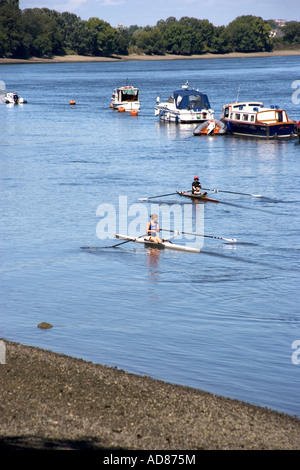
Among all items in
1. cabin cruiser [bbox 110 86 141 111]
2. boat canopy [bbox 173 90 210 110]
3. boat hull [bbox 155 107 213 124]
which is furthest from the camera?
cabin cruiser [bbox 110 86 141 111]

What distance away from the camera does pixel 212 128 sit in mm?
69688

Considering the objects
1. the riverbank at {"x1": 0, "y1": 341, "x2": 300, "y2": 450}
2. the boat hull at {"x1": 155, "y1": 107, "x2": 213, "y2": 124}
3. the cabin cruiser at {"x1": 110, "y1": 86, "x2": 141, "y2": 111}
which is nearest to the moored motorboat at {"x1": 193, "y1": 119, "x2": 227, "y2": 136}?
the boat hull at {"x1": 155, "y1": 107, "x2": 213, "y2": 124}

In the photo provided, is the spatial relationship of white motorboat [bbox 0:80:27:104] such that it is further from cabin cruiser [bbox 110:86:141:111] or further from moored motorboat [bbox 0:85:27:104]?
cabin cruiser [bbox 110:86:141:111]

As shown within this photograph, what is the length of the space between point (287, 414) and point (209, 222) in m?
20.2

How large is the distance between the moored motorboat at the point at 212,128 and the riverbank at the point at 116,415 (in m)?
56.5

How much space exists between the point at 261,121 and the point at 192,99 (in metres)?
13.6

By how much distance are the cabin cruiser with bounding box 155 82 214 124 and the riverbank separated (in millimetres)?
62608

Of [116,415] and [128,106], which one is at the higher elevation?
[128,106]

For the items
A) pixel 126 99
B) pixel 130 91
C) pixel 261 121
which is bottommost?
pixel 261 121

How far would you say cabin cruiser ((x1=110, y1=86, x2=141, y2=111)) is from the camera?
93.5 metres

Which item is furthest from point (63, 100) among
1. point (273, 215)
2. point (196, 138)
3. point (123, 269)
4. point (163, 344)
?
point (163, 344)

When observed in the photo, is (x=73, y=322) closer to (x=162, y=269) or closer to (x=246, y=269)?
(x=162, y=269)

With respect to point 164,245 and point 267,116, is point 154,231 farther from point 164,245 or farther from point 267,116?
point 267,116

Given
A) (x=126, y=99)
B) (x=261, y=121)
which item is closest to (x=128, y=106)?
(x=126, y=99)
